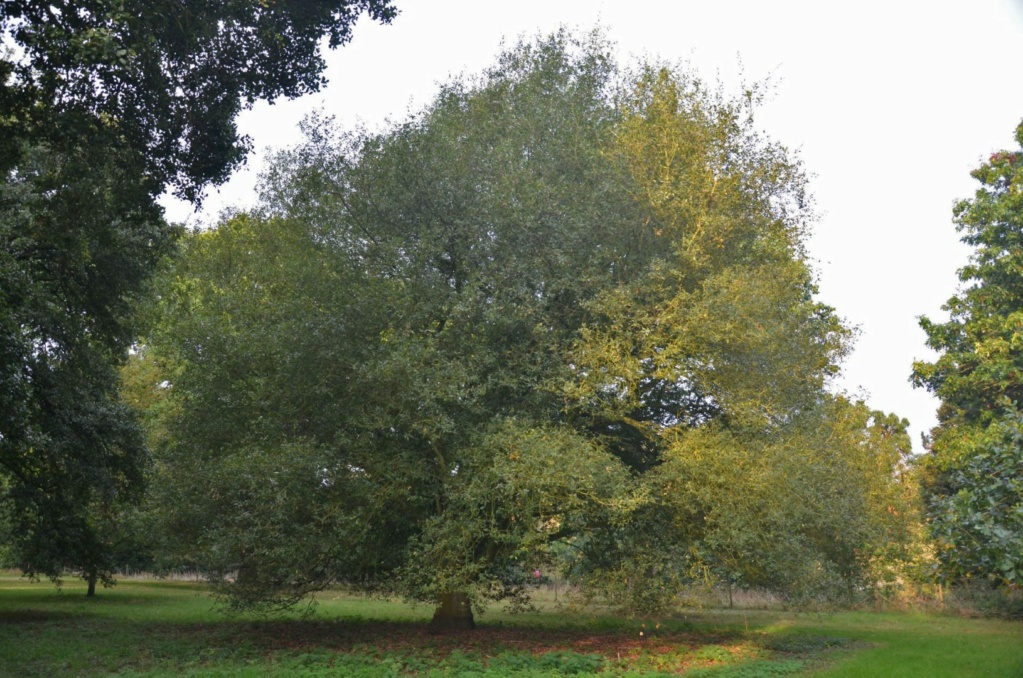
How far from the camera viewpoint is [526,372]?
1748cm

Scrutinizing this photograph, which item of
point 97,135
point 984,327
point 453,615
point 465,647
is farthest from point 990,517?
point 984,327

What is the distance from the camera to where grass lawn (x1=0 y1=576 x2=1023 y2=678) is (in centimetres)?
1470

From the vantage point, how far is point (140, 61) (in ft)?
38.2

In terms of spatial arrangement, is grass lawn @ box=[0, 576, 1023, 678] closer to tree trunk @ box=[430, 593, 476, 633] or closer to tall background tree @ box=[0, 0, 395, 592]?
tree trunk @ box=[430, 593, 476, 633]

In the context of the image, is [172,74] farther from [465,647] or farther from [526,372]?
[465,647]

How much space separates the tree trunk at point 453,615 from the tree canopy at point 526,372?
1156 mm

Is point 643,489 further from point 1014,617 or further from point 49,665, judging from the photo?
point 1014,617

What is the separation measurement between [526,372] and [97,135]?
9.29 metres

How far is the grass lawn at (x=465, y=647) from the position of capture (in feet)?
48.2

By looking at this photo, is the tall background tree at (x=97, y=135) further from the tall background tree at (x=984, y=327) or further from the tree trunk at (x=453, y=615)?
the tall background tree at (x=984, y=327)

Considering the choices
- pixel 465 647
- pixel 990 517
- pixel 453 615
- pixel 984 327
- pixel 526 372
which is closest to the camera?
pixel 990 517

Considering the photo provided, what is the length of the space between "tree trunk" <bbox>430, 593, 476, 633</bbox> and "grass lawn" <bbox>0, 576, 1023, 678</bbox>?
1.78ft

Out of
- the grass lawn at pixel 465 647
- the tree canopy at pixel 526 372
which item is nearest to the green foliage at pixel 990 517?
the tree canopy at pixel 526 372

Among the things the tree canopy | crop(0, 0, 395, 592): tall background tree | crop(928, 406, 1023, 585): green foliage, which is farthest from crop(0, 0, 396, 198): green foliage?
crop(928, 406, 1023, 585): green foliage
